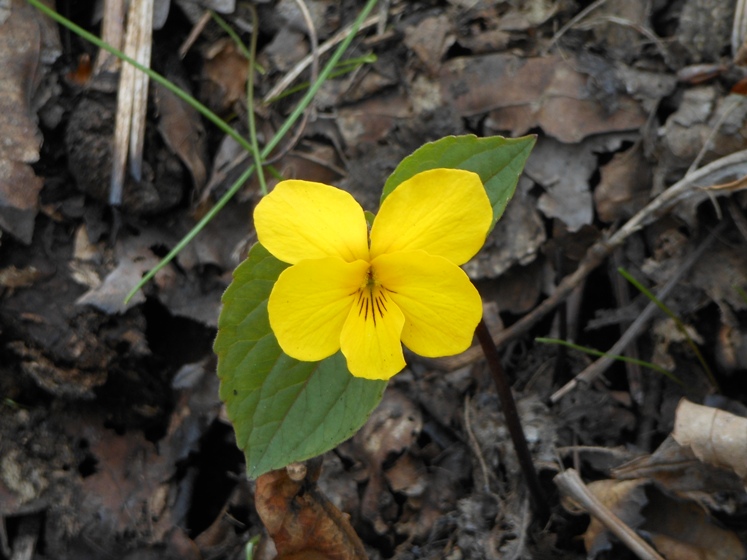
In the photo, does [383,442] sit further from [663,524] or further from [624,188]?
[624,188]

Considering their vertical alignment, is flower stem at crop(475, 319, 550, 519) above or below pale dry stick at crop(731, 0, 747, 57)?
below

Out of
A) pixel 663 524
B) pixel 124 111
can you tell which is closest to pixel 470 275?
pixel 663 524

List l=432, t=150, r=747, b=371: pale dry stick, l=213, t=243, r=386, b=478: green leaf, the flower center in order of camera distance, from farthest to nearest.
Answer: l=432, t=150, r=747, b=371: pale dry stick < l=213, t=243, r=386, b=478: green leaf < the flower center

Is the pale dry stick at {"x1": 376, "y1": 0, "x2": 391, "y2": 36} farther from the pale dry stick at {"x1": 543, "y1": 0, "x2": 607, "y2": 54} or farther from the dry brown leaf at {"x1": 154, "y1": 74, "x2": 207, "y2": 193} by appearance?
the dry brown leaf at {"x1": 154, "y1": 74, "x2": 207, "y2": 193}

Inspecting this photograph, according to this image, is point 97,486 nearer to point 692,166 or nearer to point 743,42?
point 692,166

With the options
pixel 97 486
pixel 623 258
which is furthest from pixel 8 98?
pixel 623 258

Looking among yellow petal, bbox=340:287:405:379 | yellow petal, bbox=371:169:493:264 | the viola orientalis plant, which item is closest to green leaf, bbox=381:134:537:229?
the viola orientalis plant
